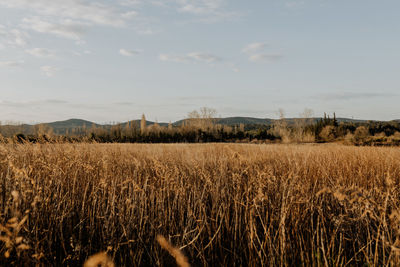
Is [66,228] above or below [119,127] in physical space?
below

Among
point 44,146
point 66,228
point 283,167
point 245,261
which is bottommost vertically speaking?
point 245,261

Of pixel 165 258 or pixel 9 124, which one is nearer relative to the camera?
pixel 165 258

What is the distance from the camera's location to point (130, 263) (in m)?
2.32

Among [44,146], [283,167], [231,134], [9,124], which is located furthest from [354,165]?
[9,124]

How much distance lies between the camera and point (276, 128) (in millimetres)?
38781

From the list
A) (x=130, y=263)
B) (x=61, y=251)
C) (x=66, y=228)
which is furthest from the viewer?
(x=66, y=228)

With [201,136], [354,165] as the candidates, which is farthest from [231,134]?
[354,165]

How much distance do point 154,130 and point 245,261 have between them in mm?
30108

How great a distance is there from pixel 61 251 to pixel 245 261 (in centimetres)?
185

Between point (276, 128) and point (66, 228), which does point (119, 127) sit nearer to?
point (276, 128)

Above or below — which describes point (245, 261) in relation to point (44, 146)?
below

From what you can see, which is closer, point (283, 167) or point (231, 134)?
point (283, 167)

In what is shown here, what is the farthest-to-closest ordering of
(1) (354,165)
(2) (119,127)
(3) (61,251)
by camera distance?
(2) (119,127) < (1) (354,165) < (3) (61,251)

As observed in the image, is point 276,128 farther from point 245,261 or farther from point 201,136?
point 245,261
